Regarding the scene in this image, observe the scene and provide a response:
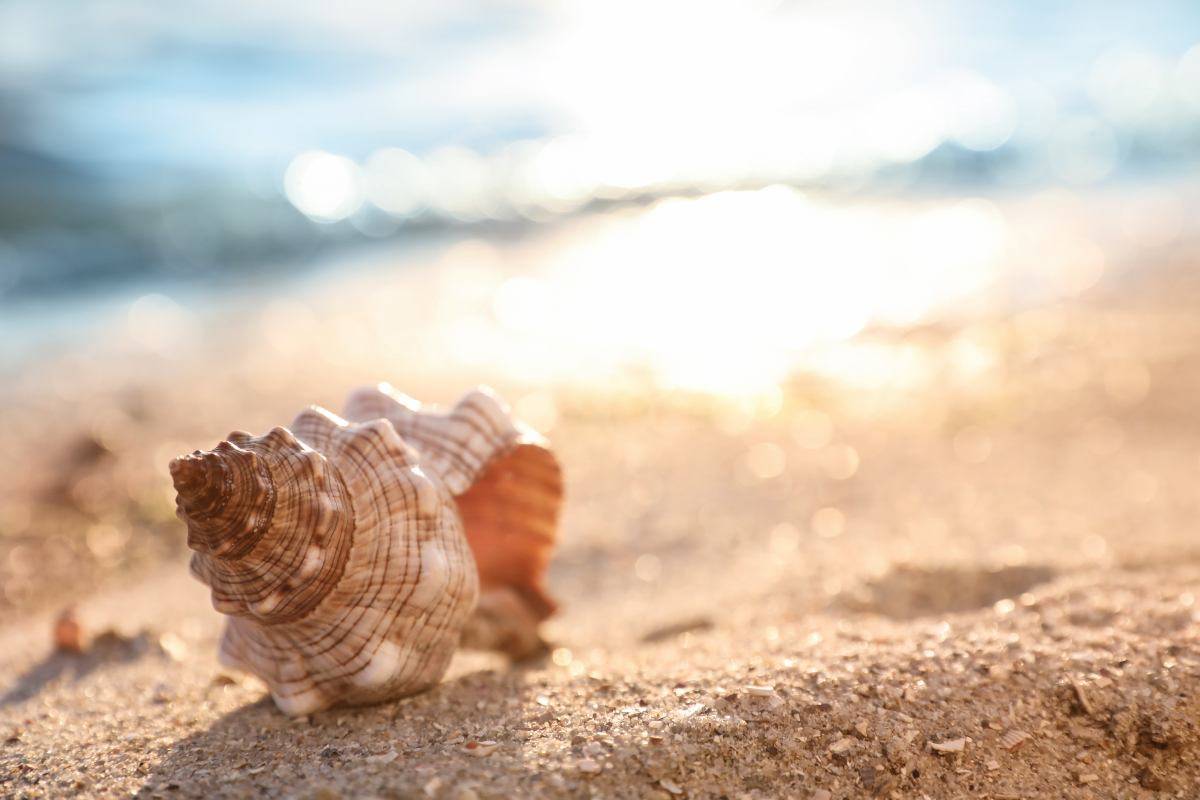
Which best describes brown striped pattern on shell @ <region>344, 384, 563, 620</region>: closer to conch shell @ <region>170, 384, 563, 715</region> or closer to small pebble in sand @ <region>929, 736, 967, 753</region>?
conch shell @ <region>170, 384, 563, 715</region>

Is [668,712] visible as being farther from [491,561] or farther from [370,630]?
[491,561]

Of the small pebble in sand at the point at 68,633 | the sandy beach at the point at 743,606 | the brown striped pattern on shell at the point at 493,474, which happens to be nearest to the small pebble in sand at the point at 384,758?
the sandy beach at the point at 743,606

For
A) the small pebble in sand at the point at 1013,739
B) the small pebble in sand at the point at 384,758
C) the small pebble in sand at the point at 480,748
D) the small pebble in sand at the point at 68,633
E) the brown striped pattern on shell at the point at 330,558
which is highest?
the brown striped pattern on shell at the point at 330,558

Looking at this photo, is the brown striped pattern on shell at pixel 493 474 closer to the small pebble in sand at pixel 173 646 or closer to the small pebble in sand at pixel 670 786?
the small pebble in sand at pixel 670 786

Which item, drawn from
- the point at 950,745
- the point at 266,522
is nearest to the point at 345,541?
the point at 266,522

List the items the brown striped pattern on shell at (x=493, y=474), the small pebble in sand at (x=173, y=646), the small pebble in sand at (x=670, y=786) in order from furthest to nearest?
the small pebble in sand at (x=173, y=646), the brown striped pattern on shell at (x=493, y=474), the small pebble in sand at (x=670, y=786)

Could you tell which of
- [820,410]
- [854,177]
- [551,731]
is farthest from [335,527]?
[854,177]

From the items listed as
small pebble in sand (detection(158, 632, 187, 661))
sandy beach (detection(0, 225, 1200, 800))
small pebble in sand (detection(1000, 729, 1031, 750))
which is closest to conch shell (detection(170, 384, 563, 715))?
sandy beach (detection(0, 225, 1200, 800))
